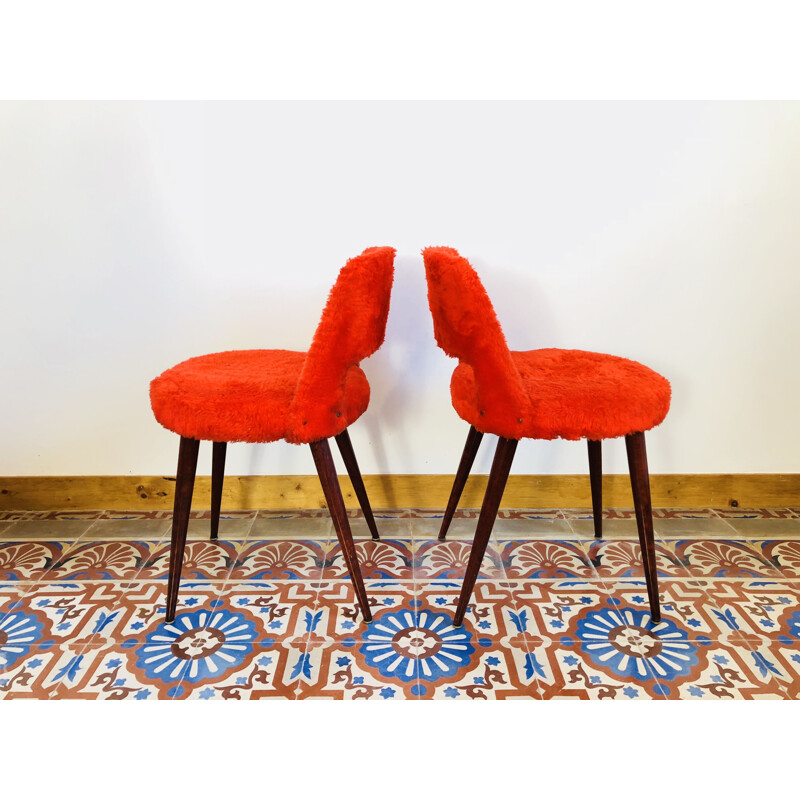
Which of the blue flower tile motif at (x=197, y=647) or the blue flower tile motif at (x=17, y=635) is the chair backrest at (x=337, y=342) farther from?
the blue flower tile motif at (x=17, y=635)

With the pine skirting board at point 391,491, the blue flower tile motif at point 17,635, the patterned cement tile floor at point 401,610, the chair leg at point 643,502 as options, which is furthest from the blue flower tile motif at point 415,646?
the blue flower tile motif at point 17,635

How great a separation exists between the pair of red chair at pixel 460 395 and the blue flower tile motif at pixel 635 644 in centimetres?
5

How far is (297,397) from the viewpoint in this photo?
1.30 meters

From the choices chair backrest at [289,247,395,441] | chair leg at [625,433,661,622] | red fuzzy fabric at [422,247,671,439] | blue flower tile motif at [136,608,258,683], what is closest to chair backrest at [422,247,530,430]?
red fuzzy fabric at [422,247,671,439]

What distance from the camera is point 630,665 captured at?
134 centimetres

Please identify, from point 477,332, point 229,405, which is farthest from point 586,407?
point 229,405

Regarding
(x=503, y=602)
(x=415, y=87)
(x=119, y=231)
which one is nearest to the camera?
(x=503, y=602)

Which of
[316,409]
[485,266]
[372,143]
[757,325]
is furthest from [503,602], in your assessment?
[372,143]

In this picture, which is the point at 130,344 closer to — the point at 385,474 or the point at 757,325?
the point at 385,474

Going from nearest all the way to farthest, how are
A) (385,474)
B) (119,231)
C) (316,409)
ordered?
(316,409)
(119,231)
(385,474)

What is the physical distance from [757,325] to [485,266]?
0.86m

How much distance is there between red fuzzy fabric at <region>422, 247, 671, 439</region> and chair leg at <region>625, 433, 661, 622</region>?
0.06 metres

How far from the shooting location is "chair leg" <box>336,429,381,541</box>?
1.68 meters

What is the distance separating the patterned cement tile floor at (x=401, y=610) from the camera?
1.30 metres
